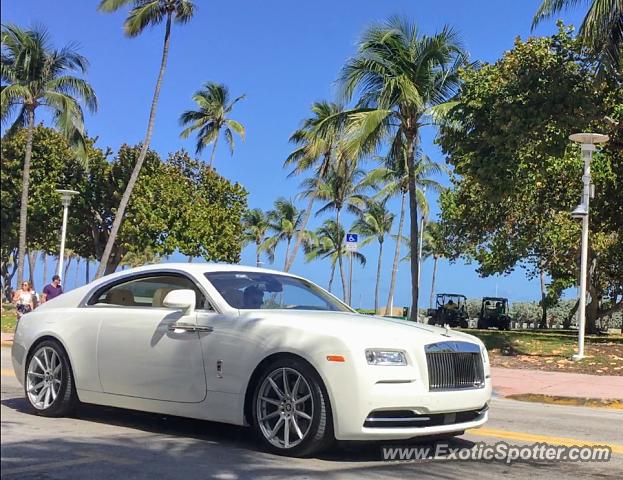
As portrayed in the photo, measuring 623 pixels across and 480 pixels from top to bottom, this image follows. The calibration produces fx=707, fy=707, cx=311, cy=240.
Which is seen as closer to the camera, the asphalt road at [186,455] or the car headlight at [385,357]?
the asphalt road at [186,455]

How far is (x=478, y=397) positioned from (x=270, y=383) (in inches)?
68.8

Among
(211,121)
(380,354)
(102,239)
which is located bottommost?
(380,354)

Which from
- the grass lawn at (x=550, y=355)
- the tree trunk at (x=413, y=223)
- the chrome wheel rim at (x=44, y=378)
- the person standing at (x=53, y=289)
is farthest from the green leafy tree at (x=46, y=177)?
the chrome wheel rim at (x=44, y=378)

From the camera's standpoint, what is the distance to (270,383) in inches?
220

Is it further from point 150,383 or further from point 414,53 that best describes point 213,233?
point 150,383

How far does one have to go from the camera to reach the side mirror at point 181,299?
594 centimetres

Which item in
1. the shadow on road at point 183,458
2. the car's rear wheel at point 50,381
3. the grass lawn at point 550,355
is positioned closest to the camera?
the shadow on road at point 183,458

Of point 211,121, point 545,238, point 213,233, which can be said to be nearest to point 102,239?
point 213,233

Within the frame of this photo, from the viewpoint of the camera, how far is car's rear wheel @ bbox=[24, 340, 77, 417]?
6652mm

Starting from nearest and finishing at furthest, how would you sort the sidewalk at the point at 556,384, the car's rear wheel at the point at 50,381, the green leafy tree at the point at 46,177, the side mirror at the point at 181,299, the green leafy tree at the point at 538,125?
the side mirror at the point at 181,299 < the car's rear wheel at the point at 50,381 < the sidewalk at the point at 556,384 < the green leafy tree at the point at 538,125 < the green leafy tree at the point at 46,177

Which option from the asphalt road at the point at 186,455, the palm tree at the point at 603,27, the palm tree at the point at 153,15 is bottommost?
the asphalt road at the point at 186,455

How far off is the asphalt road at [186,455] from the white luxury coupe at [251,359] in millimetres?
244

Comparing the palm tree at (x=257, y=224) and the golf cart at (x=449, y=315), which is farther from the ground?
the palm tree at (x=257, y=224)

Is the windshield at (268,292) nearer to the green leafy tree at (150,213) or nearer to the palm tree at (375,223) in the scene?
the green leafy tree at (150,213)
